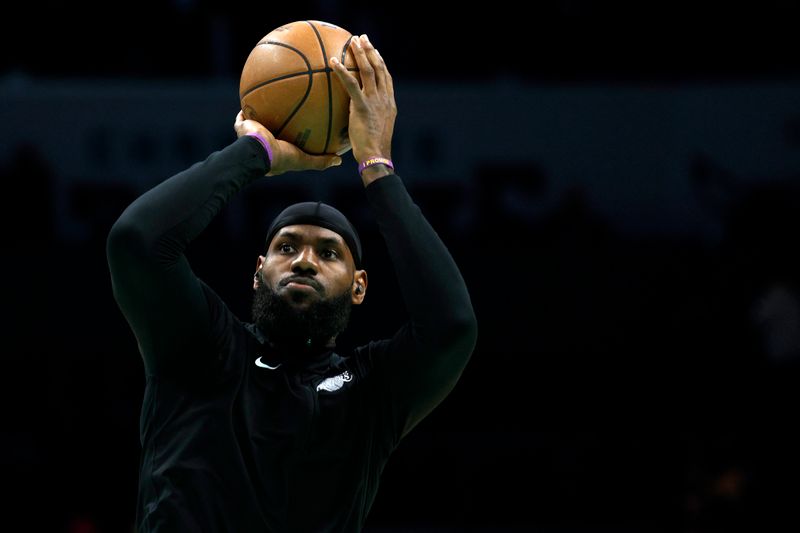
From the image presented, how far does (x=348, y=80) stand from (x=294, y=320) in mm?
795

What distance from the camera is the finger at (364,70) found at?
11.9 feet

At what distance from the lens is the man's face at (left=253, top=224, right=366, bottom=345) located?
3.62m

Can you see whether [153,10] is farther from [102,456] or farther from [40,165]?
[102,456]

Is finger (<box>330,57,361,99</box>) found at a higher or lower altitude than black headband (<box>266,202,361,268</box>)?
higher

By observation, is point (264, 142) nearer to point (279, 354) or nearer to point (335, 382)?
point (279, 354)

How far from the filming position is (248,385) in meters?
3.48

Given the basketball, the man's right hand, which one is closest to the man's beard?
the man's right hand

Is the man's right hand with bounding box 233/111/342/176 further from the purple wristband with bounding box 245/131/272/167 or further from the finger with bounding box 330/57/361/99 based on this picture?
the finger with bounding box 330/57/361/99

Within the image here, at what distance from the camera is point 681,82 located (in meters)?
11.4

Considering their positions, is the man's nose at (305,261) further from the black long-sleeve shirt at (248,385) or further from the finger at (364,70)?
the finger at (364,70)

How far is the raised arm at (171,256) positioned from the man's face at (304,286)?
280 millimetres

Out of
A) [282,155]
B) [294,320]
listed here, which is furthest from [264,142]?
[294,320]

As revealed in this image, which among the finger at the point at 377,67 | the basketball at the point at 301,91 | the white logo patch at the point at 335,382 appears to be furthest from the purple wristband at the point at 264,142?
the white logo patch at the point at 335,382

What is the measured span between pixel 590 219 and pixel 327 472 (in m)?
7.31
